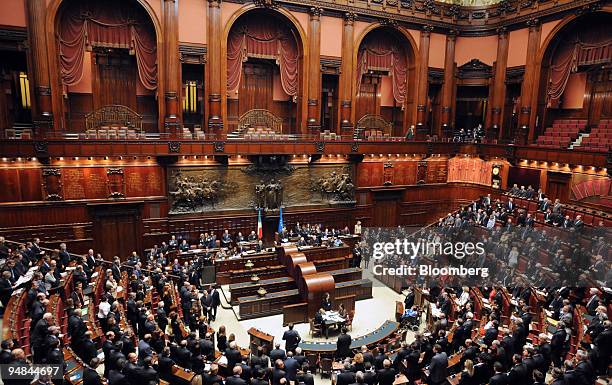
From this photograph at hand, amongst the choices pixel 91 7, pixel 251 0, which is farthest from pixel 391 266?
pixel 91 7

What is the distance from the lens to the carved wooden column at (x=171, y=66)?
613 inches

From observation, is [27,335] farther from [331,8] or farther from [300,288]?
[331,8]

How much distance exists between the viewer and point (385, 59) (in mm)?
20453

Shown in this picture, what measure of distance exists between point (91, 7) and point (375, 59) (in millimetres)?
12450

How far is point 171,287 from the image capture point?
37.6ft

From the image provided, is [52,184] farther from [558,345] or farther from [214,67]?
[558,345]

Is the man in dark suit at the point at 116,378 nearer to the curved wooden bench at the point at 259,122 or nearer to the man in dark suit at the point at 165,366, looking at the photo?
the man in dark suit at the point at 165,366

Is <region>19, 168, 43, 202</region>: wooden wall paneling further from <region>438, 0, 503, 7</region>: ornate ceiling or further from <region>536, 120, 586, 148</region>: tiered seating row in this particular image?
<region>536, 120, 586, 148</region>: tiered seating row

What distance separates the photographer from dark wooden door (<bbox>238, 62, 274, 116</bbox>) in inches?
739

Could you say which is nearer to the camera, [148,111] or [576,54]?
[148,111]

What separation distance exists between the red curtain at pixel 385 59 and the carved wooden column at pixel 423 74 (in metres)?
0.79

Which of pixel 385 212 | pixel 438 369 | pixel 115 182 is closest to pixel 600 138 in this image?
pixel 385 212

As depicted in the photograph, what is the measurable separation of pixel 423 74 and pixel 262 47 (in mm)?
8022

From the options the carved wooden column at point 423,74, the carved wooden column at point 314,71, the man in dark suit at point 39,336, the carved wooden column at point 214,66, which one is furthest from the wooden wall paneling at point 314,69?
the man in dark suit at point 39,336
